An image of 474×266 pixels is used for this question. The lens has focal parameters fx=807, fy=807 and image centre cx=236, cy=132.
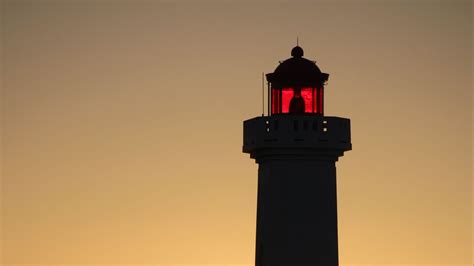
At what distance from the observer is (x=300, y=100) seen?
66.5ft

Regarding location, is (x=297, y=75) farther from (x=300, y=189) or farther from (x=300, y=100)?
(x=300, y=189)

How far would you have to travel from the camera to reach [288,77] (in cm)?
2005

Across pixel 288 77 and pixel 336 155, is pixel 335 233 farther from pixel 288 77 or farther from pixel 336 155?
pixel 288 77

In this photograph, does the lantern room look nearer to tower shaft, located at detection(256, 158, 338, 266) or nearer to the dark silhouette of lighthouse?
the dark silhouette of lighthouse

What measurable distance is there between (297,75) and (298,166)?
7.43ft

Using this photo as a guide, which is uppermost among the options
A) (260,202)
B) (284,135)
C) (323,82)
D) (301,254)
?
(323,82)

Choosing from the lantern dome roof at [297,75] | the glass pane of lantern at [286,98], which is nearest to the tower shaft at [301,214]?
the glass pane of lantern at [286,98]

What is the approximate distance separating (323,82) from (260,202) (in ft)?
11.3

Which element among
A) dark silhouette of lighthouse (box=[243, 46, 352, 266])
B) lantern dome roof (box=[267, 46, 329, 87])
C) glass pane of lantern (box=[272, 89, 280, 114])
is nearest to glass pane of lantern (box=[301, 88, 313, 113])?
dark silhouette of lighthouse (box=[243, 46, 352, 266])

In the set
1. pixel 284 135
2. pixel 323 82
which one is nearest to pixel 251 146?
pixel 284 135

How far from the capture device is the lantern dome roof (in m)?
20.0

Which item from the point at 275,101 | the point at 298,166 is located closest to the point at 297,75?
the point at 275,101

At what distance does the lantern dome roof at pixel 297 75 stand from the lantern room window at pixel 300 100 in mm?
199

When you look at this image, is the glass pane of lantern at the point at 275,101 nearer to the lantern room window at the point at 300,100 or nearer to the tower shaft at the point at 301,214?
the lantern room window at the point at 300,100
